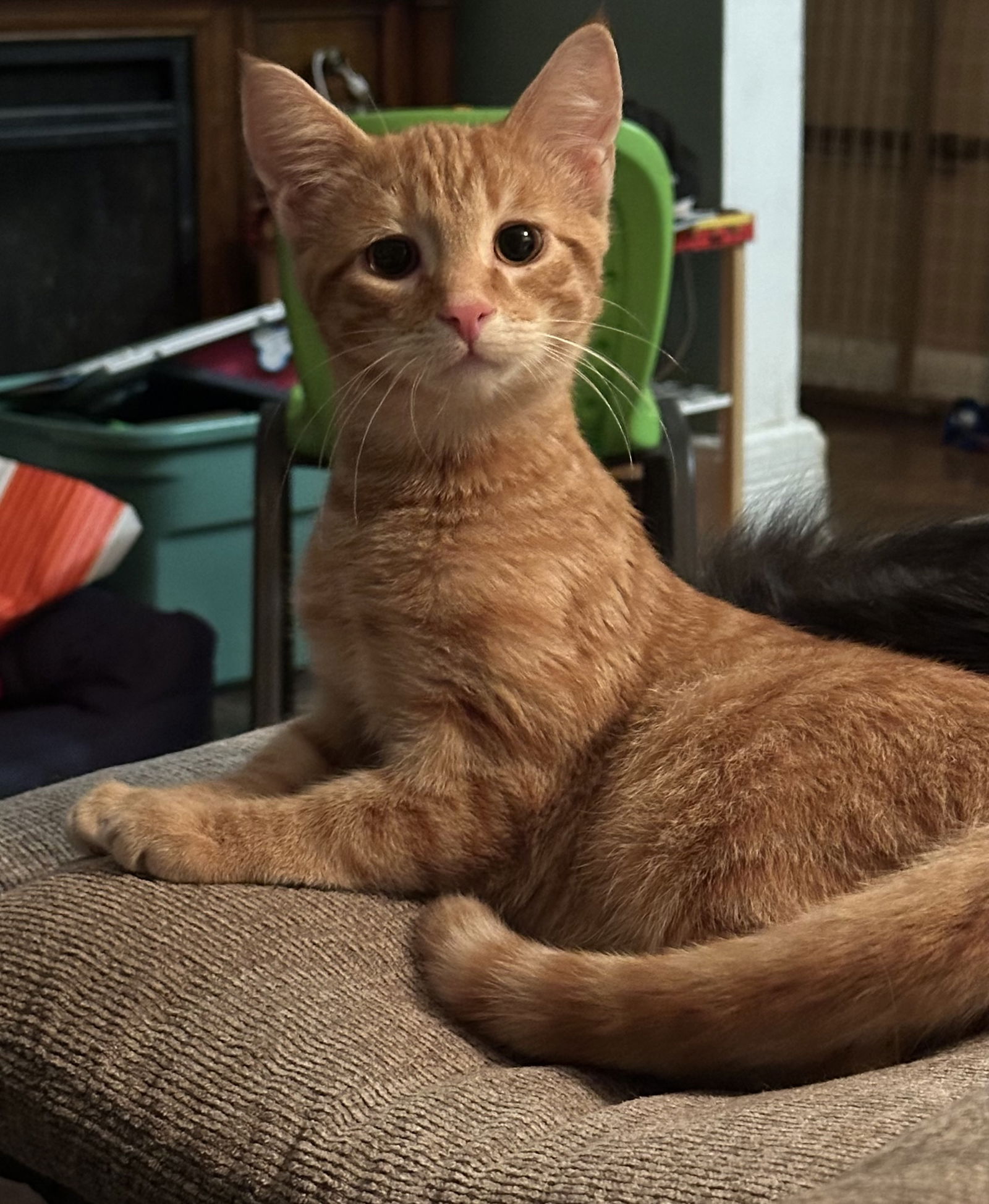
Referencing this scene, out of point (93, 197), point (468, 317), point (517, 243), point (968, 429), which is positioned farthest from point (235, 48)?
point (468, 317)

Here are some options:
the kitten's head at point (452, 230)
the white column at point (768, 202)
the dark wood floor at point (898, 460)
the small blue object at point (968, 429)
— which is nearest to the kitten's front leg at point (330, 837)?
the kitten's head at point (452, 230)

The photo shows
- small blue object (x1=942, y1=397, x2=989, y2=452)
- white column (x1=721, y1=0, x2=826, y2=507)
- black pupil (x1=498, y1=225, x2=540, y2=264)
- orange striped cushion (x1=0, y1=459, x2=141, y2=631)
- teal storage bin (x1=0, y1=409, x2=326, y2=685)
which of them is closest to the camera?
black pupil (x1=498, y1=225, x2=540, y2=264)

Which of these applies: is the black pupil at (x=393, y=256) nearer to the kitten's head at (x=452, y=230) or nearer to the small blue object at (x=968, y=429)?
the kitten's head at (x=452, y=230)

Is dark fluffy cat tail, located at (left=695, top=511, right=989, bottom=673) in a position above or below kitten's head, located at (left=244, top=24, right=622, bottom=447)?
below

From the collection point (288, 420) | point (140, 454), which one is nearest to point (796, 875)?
point (288, 420)

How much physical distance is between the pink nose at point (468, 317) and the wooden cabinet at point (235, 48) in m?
2.34

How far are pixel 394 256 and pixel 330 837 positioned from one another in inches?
17.8

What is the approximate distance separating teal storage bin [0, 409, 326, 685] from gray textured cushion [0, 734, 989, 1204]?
1.49 meters

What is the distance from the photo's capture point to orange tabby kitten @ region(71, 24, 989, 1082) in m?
0.97

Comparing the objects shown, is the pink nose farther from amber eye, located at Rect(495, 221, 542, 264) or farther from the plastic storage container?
the plastic storage container

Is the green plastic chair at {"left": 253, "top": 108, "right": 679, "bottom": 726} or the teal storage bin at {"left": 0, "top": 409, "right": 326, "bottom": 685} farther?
the teal storage bin at {"left": 0, "top": 409, "right": 326, "bottom": 685}

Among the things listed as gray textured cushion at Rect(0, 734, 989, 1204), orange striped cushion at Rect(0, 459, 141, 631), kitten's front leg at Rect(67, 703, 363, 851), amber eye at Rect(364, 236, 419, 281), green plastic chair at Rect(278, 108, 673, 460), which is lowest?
orange striped cushion at Rect(0, 459, 141, 631)

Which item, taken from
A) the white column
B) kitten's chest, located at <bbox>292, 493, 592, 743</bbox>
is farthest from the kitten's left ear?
the white column

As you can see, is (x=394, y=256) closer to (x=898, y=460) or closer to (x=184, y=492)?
(x=184, y=492)
